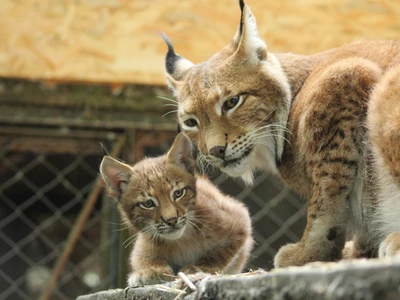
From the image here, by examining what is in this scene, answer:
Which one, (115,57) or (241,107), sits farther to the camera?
(115,57)

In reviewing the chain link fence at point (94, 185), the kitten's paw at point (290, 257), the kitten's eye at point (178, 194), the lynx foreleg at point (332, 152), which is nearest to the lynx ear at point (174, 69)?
the kitten's eye at point (178, 194)

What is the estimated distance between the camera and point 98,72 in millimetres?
5121

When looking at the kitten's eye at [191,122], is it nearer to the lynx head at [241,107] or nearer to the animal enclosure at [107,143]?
the lynx head at [241,107]

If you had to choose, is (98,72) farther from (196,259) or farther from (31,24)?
(196,259)

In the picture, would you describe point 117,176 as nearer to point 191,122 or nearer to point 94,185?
point 191,122

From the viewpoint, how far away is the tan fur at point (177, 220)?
3207 millimetres

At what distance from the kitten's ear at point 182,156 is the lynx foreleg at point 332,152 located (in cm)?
75

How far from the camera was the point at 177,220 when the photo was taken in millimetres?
3158

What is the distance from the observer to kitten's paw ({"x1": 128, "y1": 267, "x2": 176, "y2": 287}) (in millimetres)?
3051

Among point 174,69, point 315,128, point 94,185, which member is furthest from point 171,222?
point 94,185

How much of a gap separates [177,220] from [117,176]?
46cm

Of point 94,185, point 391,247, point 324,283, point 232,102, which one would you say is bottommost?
point 94,185

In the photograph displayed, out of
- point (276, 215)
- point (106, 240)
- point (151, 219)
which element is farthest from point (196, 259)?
point (276, 215)

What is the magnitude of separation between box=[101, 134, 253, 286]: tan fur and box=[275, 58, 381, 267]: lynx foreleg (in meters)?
0.53
